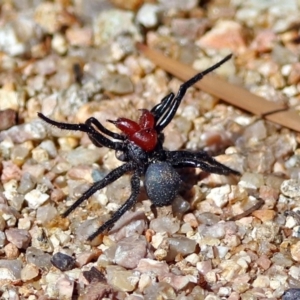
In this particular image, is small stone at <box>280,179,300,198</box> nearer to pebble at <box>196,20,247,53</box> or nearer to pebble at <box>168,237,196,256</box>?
pebble at <box>168,237,196,256</box>

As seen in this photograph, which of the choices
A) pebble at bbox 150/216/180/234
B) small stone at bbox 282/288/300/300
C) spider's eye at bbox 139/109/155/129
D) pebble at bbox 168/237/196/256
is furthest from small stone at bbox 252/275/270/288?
spider's eye at bbox 139/109/155/129

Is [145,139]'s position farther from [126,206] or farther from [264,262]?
[264,262]

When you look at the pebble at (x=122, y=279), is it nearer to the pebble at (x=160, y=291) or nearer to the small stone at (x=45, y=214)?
the pebble at (x=160, y=291)

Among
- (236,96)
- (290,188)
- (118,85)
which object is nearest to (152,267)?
(290,188)

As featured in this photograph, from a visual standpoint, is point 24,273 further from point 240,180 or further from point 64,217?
point 240,180

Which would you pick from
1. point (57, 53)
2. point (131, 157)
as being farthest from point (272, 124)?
point (57, 53)
